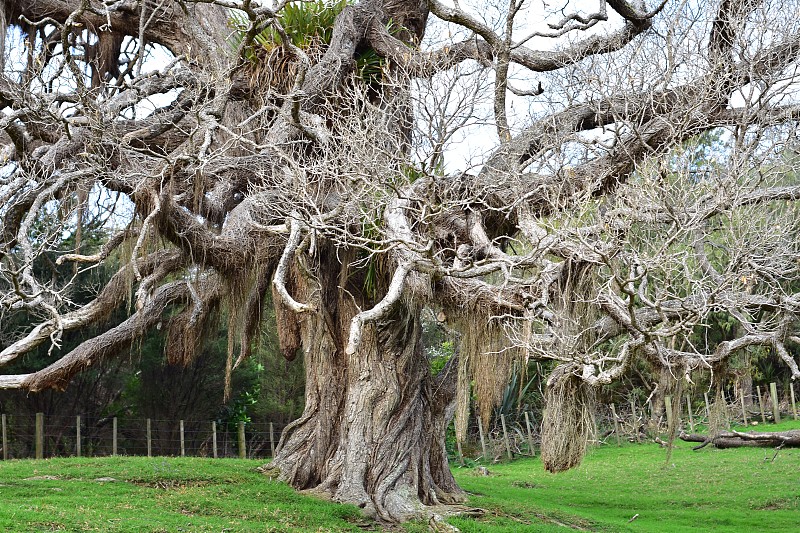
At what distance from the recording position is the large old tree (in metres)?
9.16

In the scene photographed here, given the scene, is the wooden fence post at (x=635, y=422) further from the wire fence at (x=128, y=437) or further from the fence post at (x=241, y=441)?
the fence post at (x=241, y=441)

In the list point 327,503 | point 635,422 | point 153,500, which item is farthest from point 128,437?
point 635,422

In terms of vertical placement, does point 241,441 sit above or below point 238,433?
below

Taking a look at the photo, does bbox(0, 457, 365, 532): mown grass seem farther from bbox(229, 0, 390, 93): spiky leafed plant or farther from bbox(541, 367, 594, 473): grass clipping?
bbox(229, 0, 390, 93): spiky leafed plant

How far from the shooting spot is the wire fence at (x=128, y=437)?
762 inches

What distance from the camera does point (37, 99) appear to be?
374 inches

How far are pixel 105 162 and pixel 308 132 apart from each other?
250cm

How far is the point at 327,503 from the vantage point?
10648 mm

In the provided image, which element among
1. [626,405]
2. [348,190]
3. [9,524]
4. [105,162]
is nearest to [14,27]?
[105,162]

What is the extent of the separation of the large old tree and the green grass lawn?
97cm

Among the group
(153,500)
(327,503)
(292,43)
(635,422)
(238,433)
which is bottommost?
(327,503)

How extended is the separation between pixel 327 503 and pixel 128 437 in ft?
38.2

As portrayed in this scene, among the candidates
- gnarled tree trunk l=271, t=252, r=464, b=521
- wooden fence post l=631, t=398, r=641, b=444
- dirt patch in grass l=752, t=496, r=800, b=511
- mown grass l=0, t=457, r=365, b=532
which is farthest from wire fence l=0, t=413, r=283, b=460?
dirt patch in grass l=752, t=496, r=800, b=511

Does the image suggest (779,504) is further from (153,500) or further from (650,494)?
(153,500)
